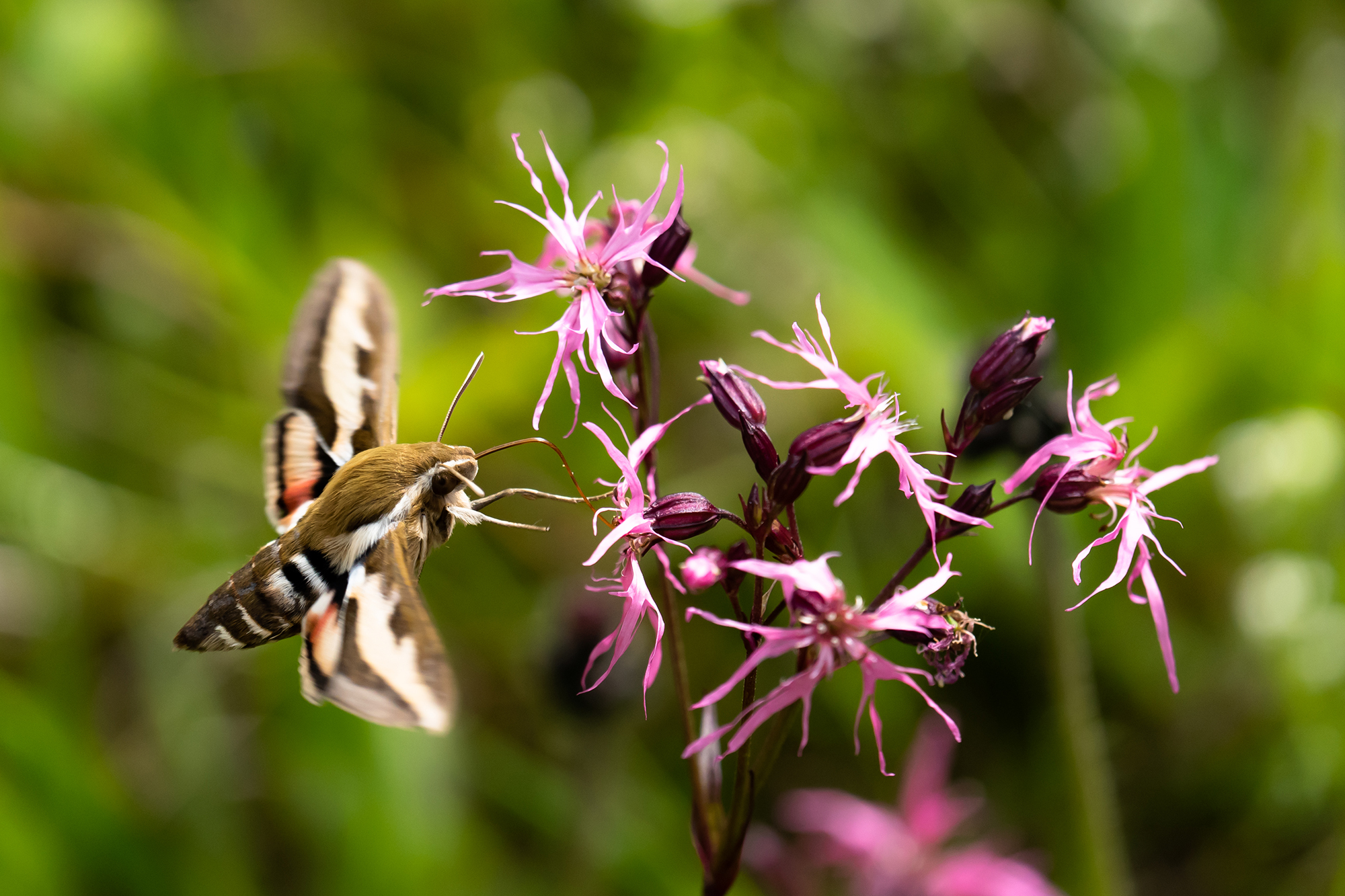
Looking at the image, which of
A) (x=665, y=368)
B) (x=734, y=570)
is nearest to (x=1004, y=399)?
(x=734, y=570)

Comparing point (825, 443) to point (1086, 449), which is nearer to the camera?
point (825, 443)

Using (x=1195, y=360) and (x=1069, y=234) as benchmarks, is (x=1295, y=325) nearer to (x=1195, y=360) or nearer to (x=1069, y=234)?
(x=1195, y=360)

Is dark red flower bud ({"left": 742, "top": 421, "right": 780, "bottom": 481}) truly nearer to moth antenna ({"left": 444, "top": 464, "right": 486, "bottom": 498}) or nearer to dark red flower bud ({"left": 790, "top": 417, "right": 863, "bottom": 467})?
dark red flower bud ({"left": 790, "top": 417, "right": 863, "bottom": 467})

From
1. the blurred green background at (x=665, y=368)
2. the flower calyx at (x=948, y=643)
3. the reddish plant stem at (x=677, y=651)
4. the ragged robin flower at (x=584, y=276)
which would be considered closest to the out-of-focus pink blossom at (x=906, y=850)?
the blurred green background at (x=665, y=368)

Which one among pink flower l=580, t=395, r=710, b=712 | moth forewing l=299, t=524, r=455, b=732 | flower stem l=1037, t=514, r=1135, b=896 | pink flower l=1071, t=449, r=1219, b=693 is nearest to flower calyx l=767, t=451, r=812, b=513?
pink flower l=580, t=395, r=710, b=712

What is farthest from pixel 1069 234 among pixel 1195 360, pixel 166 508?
pixel 166 508

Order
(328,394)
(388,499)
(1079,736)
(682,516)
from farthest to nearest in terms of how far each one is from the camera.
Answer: (1079,736) → (328,394) → (388,499) → (682,516)

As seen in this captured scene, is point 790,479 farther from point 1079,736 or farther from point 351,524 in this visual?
point 1079,736

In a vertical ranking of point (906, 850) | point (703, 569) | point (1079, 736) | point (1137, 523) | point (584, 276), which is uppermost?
point (584, 276)
